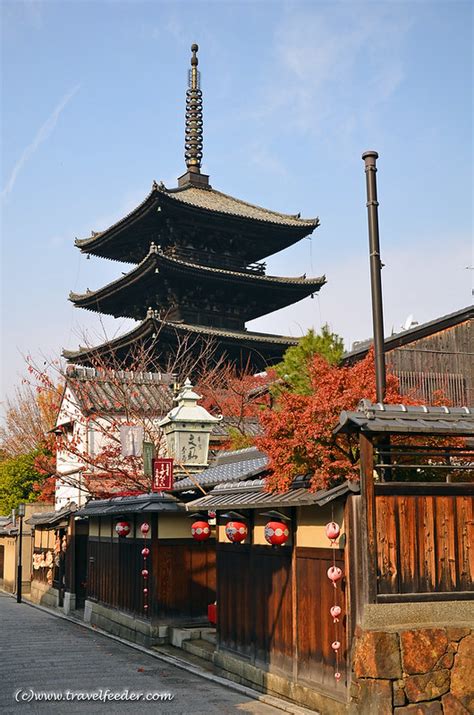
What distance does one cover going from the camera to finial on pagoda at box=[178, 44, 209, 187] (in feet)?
161

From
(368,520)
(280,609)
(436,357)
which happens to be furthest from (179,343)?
(368,520)

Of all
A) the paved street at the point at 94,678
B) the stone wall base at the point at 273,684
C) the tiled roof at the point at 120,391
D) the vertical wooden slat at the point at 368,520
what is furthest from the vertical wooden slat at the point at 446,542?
the tiled roof at the point at 120,391

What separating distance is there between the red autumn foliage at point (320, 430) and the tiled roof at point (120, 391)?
64.1ft

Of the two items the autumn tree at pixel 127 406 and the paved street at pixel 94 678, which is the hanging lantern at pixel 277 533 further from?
the autumn tree at pixel 127 406

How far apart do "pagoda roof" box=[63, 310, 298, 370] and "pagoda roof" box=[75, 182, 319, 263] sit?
611 centimetres

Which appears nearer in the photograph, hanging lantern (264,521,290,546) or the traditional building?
hanging lantern (264,521,290,546)

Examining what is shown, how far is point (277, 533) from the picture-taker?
1384 centimetres

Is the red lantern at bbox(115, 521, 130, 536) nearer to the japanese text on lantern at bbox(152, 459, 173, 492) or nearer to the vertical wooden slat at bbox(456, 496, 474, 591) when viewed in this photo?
the japanese text on lantern at bbox(152, 459, 173, 492)

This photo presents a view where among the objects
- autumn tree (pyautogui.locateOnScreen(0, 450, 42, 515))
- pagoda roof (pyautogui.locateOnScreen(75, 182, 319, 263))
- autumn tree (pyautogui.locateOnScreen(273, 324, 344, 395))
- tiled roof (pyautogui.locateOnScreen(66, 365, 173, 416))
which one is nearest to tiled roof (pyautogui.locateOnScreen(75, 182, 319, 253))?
pagoda roof (pyautogui.locateOnScreen(75, 182, 319, 263))

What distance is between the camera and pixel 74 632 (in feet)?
80.8

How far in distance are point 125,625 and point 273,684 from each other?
→ 9675 mm

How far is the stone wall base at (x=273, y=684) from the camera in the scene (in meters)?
12.3

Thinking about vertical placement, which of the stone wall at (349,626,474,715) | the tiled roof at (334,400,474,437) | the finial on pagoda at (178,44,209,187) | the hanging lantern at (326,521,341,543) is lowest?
the stone wall at (349,626,474,715)

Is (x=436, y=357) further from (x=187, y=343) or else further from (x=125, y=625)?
(x=187, y=343)
